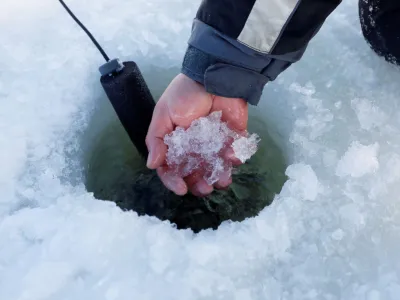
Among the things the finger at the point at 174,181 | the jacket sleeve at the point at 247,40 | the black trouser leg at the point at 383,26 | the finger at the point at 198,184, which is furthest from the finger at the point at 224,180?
the black trouser leg at the point at 383,26

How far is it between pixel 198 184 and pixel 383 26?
2.38 ft

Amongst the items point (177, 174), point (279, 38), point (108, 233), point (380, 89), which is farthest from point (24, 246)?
point (380, 89)

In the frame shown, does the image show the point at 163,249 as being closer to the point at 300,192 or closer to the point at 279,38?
the point at 300,192

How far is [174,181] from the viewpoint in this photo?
3.95 feet

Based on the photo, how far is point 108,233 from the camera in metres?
0.97

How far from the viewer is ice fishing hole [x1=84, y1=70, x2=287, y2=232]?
139cm

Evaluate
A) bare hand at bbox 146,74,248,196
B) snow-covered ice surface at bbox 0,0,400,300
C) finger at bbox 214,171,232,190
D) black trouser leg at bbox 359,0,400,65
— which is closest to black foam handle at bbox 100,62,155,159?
bare hand at bbox 146,74,248,196

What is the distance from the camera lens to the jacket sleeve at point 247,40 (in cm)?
99

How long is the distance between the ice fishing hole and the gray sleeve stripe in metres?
0.46

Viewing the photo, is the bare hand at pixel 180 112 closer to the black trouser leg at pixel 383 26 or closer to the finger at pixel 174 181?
the finger at pixel 174 181

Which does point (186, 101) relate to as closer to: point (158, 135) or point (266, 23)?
point (158, 135)

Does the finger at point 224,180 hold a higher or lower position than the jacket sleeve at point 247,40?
lower

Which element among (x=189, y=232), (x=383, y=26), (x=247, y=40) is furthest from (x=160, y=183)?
(x=383, y=26)

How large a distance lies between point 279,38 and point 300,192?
361mm
